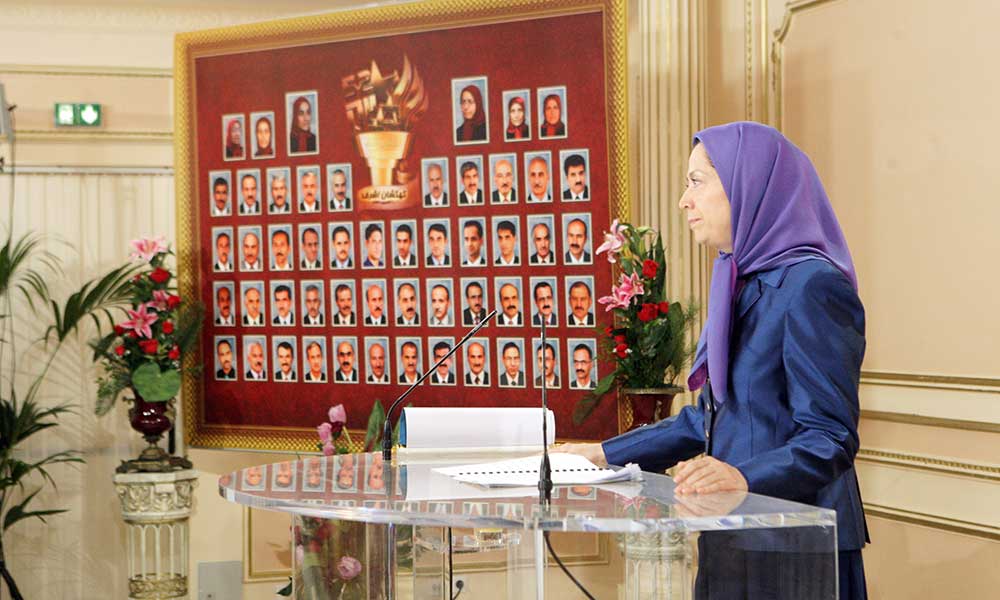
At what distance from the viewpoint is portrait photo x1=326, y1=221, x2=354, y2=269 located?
5.09 m

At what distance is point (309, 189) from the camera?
5.16 m

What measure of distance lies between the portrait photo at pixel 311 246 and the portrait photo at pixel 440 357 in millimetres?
674

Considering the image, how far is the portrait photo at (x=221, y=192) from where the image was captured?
209 inches

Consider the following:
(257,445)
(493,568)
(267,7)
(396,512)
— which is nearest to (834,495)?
(493,568)

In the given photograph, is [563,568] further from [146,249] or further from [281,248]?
[146,249]

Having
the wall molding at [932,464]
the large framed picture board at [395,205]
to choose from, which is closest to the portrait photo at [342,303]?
the large framed picture board at [395,205]

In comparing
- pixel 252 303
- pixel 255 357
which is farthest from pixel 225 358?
pixel 252 303

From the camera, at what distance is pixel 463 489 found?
75.2 inches

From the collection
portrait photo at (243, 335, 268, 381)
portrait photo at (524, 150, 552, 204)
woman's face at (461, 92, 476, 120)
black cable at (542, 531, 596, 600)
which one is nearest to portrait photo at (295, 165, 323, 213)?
portrait photo at (243, 335, 268, 381)

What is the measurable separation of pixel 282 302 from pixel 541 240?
134 centimetres

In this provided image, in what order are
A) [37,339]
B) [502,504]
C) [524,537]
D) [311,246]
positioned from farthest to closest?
[37,339] < [311,246] < [524,537] < [502,504]

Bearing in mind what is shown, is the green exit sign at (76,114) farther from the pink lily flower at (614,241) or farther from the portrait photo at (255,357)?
the pink lily flower at (614,241)

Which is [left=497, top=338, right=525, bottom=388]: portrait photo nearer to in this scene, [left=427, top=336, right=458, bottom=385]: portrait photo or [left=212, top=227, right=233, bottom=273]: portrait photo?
[left=427, top=336, right=458, bottom=385]: portrait photo

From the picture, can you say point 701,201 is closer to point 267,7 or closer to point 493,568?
point 493,568
